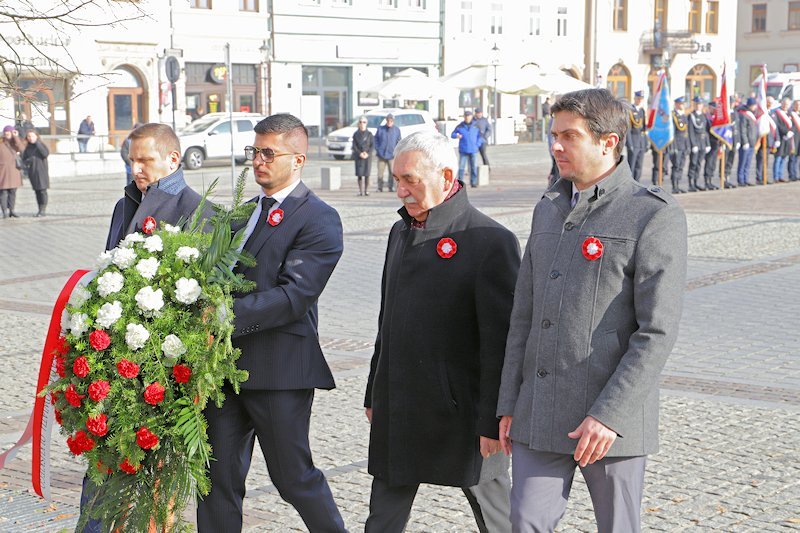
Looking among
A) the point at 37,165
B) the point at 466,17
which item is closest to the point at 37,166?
the point at 37,165

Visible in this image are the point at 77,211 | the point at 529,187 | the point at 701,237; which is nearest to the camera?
the point at 701,237

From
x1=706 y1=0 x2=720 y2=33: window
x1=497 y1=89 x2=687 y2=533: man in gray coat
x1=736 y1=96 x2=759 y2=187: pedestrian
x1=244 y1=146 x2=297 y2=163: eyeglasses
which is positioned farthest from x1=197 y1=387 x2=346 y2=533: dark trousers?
x1=706 y1=0 x2=720 y2=33: window

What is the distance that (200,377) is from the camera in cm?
391

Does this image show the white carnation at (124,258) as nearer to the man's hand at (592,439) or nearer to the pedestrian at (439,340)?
the pedestrian at (439,340)

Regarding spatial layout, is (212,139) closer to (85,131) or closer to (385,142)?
(85,131)

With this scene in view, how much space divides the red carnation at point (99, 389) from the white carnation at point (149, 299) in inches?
10.8

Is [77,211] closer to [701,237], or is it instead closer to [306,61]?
[701,237]

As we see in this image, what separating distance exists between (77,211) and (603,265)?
19.6 meters

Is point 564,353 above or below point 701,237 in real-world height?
above

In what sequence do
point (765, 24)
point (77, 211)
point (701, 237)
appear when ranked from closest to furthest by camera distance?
1. point (701, 237)
2. point (77, 211)
3. point (765, 24)

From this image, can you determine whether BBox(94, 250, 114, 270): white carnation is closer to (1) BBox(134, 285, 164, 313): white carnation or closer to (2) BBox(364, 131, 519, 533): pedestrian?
(1) BBox(134, 285, 164, 313): white carnation

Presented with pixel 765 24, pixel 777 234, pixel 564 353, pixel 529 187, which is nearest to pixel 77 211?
pixel 529 187

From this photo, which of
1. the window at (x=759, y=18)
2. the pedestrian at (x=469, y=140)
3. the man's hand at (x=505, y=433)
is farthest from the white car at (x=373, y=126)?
the window at (x=759, y=18)

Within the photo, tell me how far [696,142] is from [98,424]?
2317cm
